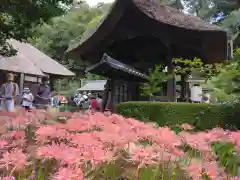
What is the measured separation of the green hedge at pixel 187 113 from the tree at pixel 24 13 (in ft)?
8.60

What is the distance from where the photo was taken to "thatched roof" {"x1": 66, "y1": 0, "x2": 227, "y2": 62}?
7.82 meters

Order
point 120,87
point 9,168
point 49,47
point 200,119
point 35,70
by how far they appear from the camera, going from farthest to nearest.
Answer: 1. point 49,47
2. point 35,70
3. point 120,87
4. point 200,119
5. point 9,168

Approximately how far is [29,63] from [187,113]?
1349 cm

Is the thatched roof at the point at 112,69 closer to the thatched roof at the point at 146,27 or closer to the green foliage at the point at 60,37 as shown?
the thatched roof at the point at 146,27

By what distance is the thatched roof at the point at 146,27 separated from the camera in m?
7.82

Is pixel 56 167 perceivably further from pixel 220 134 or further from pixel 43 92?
pixel 43 92

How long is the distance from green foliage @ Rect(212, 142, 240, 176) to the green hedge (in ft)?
15.1

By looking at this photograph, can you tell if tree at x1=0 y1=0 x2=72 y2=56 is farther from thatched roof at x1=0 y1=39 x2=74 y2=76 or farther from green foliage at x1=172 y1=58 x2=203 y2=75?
thatched roof at x1=0 y1=39 x2=74 y2=76

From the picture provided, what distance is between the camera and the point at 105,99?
10.3 m

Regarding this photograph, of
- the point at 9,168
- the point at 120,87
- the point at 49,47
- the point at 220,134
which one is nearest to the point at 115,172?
the point at 9,168

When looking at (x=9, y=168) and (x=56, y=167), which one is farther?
(x=56, y=167)

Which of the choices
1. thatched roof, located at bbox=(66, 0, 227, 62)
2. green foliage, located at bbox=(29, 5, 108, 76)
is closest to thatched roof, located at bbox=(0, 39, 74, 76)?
thatched roof, located at bbox=(66, 0, 227, 62)

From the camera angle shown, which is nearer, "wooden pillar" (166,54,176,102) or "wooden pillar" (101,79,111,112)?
"wooden pillar" (166,54,176,102)

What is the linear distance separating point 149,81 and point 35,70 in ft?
35.6
